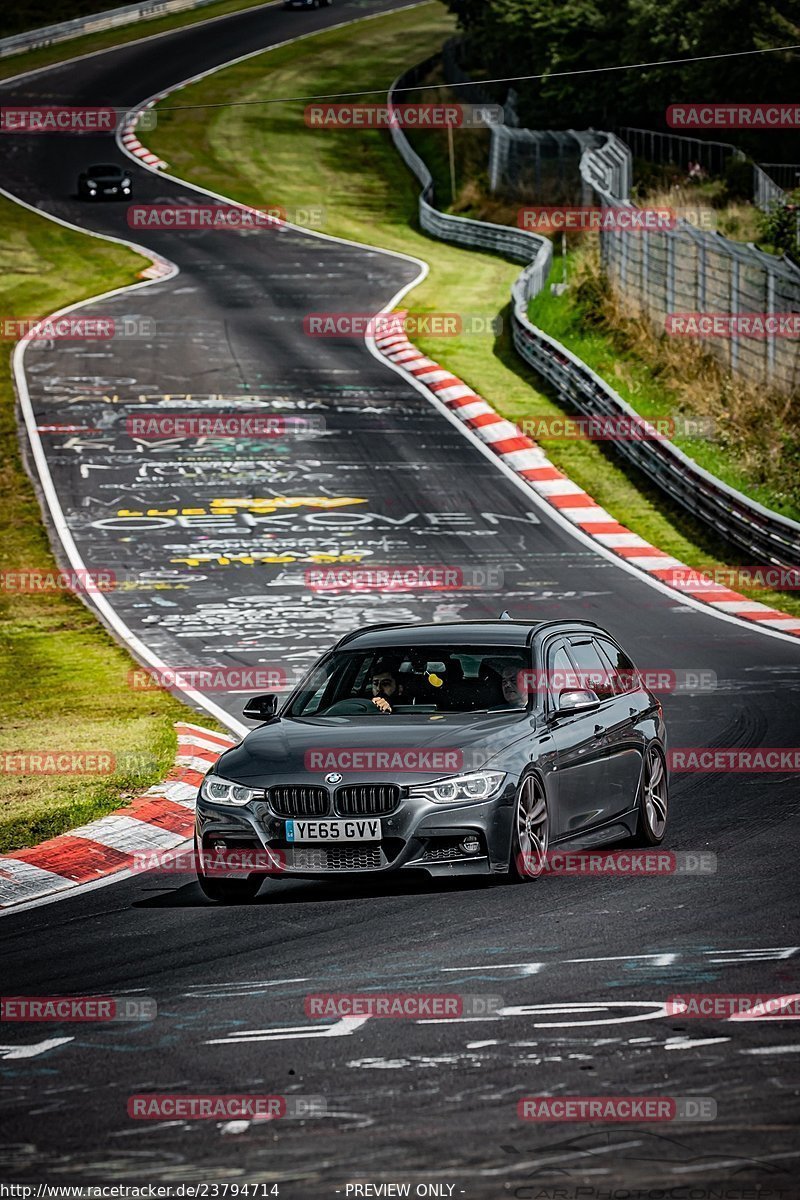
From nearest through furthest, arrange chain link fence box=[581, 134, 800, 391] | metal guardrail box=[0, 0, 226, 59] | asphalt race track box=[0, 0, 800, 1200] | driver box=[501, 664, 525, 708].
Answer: asphalt race track box=[0, 0, 800, 1200]
driver box=[501, 664, 525, 708]
chain link fence box=[581, 134, 800, 391]
metal guardrail box=[0, 0, 226, 59]

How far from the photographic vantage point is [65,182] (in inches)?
2525

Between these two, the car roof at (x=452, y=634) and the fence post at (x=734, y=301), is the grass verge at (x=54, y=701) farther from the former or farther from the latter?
the fence post at (x=734, y=301)

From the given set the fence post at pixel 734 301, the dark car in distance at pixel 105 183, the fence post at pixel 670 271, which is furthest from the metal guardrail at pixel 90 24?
the fence post at pixel 734 301

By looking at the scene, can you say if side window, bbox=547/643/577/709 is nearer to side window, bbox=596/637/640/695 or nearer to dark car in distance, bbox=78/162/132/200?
side window, bbox=596/637/640/695

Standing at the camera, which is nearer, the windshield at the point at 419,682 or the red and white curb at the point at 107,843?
the windshield at the point at 419,682

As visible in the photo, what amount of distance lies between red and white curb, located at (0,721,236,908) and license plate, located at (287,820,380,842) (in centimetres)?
190

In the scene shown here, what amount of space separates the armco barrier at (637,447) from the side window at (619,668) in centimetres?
1220

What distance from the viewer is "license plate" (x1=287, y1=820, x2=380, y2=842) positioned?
1023 cm

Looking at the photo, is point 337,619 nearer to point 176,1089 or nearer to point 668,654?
point 668,654

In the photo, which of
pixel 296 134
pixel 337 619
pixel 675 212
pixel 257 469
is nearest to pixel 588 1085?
pixel 337 619

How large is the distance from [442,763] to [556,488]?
20.5 meters

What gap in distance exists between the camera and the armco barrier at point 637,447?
25688 millimetres

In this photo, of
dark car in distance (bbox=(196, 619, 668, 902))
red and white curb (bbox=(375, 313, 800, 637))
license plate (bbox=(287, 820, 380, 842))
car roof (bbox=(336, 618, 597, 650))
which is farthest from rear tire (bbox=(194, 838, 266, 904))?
red and white curb (bbox=(375, 313, 800, 637))

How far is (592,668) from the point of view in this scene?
12.4 m
